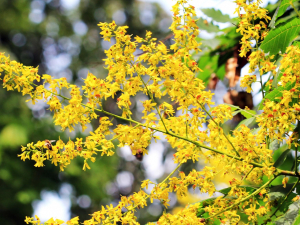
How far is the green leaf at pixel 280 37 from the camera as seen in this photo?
123cm

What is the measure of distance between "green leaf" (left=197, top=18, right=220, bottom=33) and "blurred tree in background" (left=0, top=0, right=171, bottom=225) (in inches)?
193

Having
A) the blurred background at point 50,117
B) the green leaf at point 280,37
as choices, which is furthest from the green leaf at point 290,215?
the blurred background at point 50,117

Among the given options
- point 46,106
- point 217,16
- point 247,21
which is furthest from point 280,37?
point 46,106

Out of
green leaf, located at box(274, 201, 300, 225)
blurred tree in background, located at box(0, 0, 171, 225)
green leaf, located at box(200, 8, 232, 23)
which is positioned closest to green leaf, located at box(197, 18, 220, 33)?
green leaf, located at box(200, 8, 232, 23)

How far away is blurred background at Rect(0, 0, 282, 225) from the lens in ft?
25.4

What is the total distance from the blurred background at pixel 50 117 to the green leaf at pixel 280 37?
533cm

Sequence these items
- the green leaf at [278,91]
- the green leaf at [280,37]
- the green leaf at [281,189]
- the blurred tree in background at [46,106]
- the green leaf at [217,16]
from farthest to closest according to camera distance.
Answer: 1. the blurred tree in background at [46,106]
2. the green leaf at [217,16]
3. the green leaf at [281,189]
4. the green leaf at [280,37]
5. the green leaf at [278,91]

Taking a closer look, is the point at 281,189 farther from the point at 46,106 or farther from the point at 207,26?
the point at 46,106

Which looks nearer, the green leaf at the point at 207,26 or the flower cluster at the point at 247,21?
the flower cluster at the point at 247,21

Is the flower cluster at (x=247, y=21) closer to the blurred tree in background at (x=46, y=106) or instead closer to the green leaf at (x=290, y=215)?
the green leaf at (x=290, y=215)

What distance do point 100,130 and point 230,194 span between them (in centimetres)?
61

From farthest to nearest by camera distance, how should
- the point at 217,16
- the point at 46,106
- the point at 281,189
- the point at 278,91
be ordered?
the point at 46,106 → the point at 217,16 → the point at 281,189 → the point at 278,91

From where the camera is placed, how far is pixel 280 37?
1252 mm

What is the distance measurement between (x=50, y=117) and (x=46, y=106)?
0.82 m
